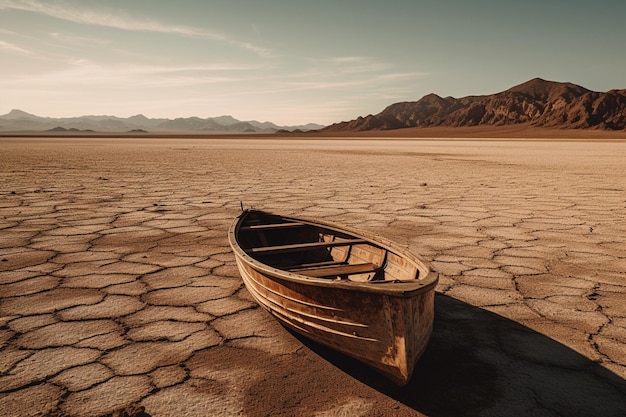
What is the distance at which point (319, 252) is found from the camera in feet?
9.75

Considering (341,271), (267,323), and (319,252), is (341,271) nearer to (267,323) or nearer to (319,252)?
(267,323)

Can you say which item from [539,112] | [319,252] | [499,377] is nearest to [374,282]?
[499,377]

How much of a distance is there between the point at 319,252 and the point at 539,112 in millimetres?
87136

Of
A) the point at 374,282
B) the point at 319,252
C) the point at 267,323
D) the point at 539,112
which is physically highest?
the point at 539,112

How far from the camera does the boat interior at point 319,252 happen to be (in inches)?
90.7

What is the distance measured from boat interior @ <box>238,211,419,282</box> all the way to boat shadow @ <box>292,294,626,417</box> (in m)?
0.38

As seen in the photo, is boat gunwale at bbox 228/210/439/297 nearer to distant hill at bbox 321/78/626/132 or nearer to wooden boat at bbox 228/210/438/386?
wooden boat at bbox 228/210/438/386

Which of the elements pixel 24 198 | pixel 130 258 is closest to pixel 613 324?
pixel 130 258

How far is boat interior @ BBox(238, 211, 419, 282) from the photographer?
2305mm

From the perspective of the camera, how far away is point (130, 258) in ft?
10.6

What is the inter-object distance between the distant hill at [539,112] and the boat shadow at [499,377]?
72772mm

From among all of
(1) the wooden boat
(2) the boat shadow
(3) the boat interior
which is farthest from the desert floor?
(3) the boat interior

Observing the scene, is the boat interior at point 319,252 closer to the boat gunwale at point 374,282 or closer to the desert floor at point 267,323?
the boat gunwale at point 374,282

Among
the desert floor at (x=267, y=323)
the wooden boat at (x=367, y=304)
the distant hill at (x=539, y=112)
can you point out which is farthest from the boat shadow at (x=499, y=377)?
the distant hill at (x=539, y=112)
